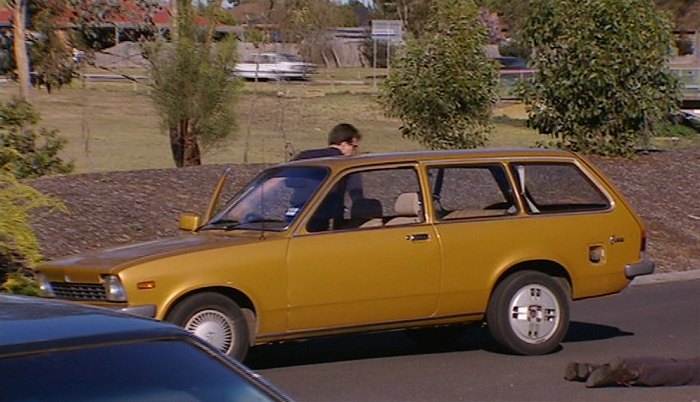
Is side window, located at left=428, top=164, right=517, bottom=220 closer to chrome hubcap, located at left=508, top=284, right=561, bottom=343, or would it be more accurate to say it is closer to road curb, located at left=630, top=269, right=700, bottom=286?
chrome hubcap, located at left=508, top=284, right=561, bottom=343

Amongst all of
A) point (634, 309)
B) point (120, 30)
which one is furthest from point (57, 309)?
point (120, 30)

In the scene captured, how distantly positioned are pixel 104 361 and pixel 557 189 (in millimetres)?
7101

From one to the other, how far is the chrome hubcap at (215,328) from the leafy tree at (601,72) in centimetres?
1324

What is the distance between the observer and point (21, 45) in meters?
20.9

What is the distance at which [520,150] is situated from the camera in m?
10.4

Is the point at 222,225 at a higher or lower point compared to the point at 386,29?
lower

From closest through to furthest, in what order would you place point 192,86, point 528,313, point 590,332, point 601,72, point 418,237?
point 418,237 → point 528,313 → point 590,332 → point 192,86 → point 601,72

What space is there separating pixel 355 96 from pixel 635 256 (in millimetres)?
41890

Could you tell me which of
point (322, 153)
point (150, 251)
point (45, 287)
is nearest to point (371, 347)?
point (322, 153)

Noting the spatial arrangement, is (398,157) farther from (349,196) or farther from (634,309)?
(634,309)

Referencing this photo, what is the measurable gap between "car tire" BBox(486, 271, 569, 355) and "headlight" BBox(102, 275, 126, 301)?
9.45 feet

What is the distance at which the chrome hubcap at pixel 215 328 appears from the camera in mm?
8812

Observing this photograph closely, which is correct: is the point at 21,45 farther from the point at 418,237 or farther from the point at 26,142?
the point at 418,237

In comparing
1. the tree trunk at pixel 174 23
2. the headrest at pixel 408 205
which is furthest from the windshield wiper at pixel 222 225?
the tree trunk at pixel 174 23
